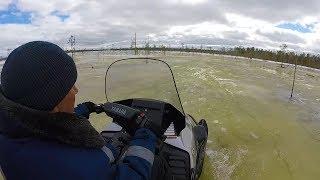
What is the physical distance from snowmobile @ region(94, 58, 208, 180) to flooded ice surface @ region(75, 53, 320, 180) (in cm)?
87

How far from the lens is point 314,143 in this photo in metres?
7.06

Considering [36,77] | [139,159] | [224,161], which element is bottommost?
[224,161]

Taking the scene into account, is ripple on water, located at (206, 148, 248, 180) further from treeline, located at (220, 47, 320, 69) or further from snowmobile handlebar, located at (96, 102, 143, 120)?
treeline, located at (220, 47, 320, 69)

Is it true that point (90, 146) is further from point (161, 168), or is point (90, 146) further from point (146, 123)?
point (161, 168)

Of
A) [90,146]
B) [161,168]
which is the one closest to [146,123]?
[161,168]

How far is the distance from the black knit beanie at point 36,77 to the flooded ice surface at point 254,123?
3468 millimetres

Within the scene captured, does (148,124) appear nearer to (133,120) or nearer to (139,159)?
(133,120)

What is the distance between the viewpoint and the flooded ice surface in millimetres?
5863

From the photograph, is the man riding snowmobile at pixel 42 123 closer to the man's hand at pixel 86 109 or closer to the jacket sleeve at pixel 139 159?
the jacket sleeve at pixel 139 159

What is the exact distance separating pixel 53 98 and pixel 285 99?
9299 millimetres

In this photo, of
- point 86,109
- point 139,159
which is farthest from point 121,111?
point 86,109

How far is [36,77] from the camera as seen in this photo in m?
2.29

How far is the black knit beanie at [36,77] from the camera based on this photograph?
2.29m

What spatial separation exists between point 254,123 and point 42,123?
6.30m
